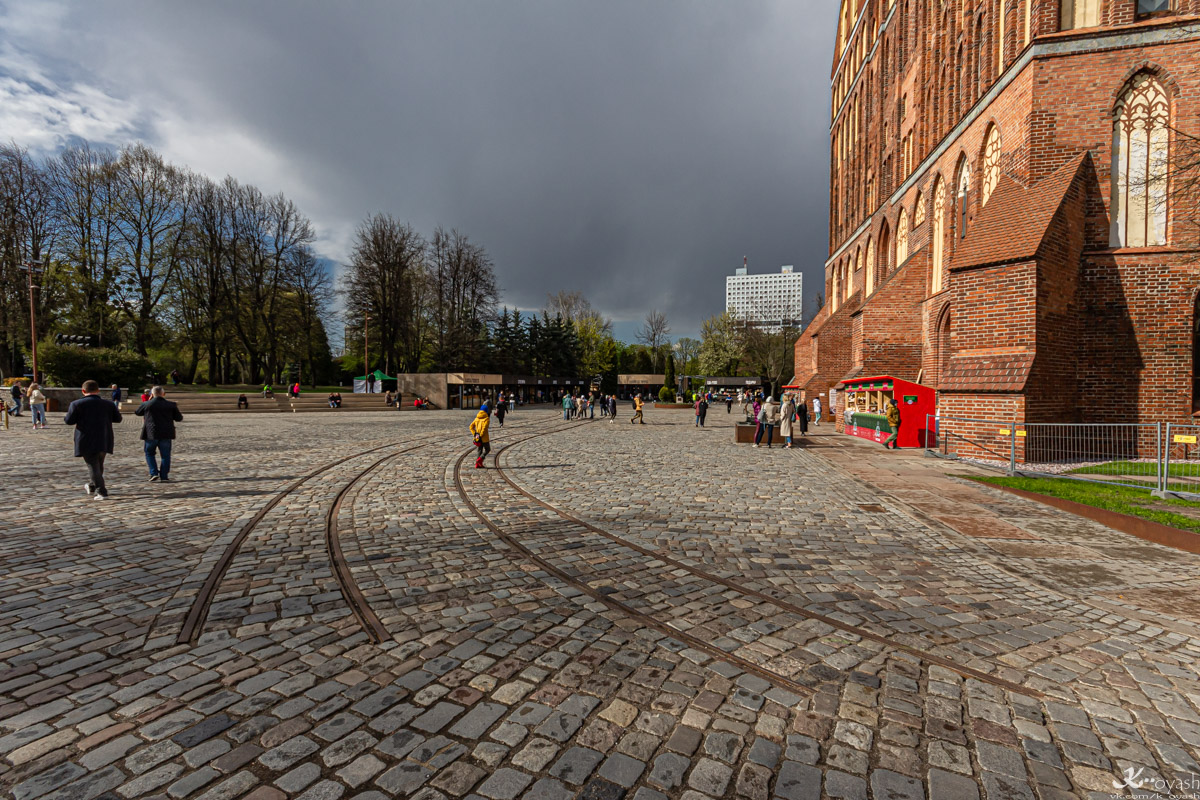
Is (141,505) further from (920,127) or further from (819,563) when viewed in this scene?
(920,127)

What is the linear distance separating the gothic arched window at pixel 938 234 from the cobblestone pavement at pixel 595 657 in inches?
588

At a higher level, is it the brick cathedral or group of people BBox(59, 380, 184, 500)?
the brick cathedral

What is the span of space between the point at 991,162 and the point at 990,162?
0.20ft

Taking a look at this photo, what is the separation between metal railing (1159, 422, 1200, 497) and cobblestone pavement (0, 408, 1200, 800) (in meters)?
2.56

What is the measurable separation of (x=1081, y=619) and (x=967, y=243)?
1209 cm

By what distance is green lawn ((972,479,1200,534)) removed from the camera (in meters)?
6.41

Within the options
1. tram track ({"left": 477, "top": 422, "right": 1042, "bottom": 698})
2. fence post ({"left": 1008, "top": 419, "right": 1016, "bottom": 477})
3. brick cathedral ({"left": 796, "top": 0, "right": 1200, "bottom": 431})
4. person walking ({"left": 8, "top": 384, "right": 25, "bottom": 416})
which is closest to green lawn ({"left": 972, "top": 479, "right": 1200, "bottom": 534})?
fence post ({"left": 1008, "top": 419, "right": 1016, "bottom": 477})

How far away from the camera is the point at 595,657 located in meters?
3.18

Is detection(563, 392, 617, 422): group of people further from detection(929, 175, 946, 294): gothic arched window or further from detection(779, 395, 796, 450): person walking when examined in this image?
detection(929, 175, 946, 294): gothic arched window

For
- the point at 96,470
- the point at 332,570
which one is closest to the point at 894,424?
the point at 332,570

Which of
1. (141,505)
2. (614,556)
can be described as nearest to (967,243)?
(614,556)

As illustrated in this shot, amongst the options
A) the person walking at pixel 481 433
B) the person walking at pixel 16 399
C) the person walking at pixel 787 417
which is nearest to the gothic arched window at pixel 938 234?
the person walking at pixel 787 417

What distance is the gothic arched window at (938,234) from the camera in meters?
18.8

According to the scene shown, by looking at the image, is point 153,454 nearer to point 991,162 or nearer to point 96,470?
point 96,470
